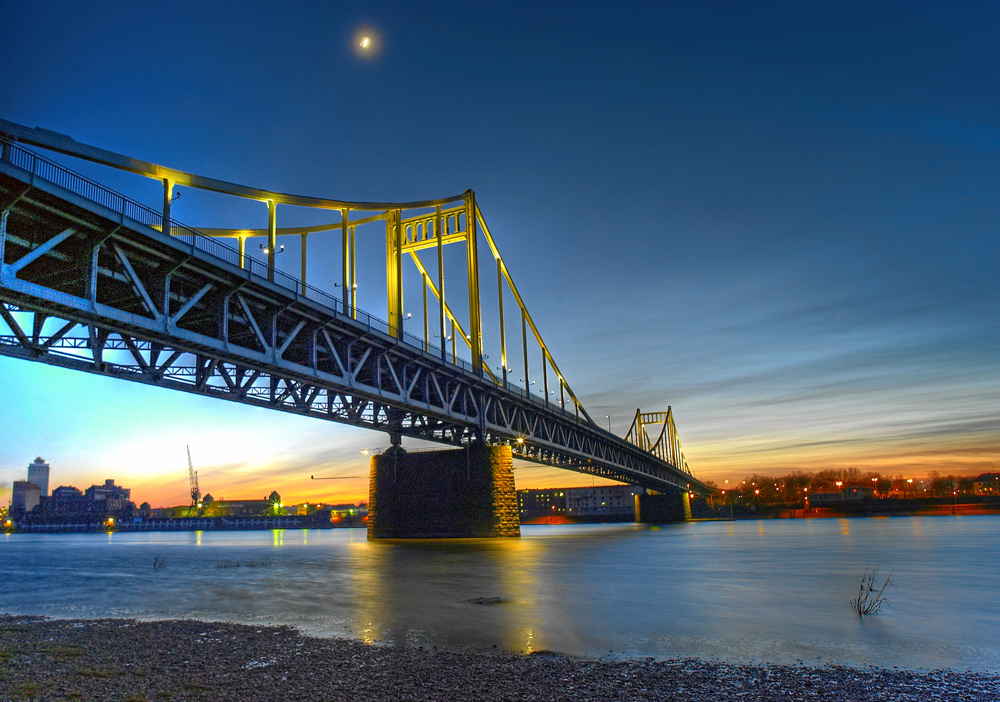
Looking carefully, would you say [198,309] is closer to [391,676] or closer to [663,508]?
[391,676]

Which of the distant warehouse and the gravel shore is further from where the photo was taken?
the distant warehouse

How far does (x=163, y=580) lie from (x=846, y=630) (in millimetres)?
23751

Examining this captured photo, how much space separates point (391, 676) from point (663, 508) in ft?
407

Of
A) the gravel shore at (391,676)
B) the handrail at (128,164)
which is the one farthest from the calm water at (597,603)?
the handrail at (128,164)

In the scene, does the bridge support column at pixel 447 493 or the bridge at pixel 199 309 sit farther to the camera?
the bridge support column at pixel 447 493

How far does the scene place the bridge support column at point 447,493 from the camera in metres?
47.5

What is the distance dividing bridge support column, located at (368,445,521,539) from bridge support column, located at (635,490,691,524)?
A: 81.6 meters

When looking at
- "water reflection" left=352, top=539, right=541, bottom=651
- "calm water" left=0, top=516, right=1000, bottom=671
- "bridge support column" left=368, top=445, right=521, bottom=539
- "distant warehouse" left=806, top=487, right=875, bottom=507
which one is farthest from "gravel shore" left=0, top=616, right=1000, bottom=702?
"distant warehouse" left=806, top=487, right=875, bottom=507

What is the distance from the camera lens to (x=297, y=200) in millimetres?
36625

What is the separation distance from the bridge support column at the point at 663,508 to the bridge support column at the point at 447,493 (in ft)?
268

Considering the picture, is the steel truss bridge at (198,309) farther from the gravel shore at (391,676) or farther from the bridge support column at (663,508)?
the bridge support column at (663,508)

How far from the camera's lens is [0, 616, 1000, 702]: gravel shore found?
768 centimetres

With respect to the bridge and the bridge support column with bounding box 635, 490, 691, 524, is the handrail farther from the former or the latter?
the bridge support column with bounding box 635, 490, 691, 524

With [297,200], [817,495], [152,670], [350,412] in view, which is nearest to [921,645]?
[152,670]
